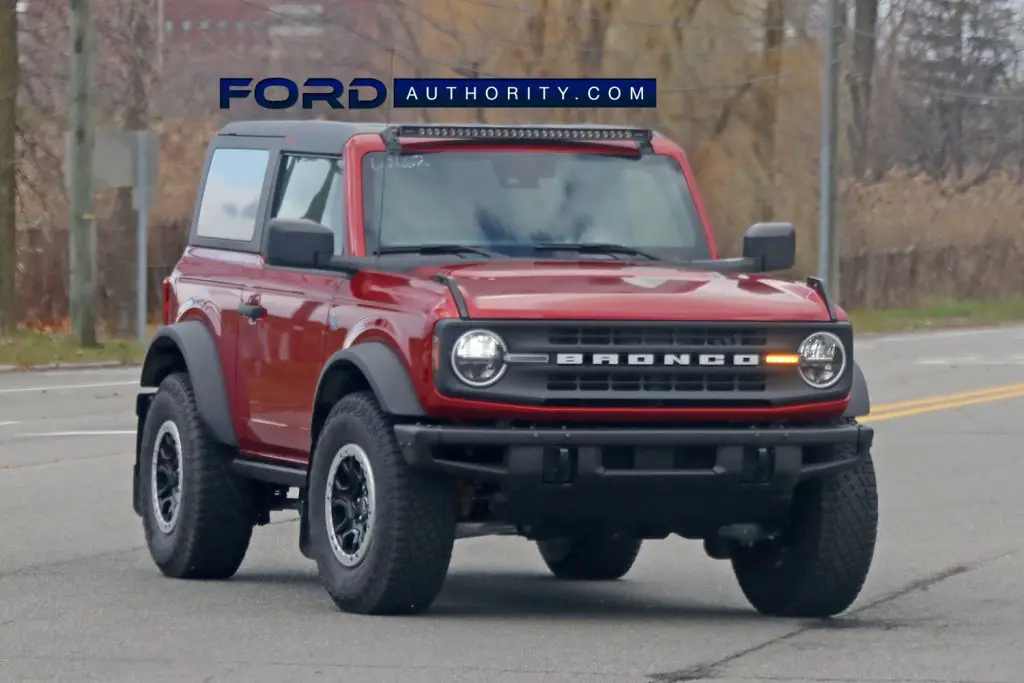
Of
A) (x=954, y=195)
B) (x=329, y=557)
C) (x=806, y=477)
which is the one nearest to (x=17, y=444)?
(x=329, y=557)

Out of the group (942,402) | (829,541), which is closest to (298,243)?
(829,541)

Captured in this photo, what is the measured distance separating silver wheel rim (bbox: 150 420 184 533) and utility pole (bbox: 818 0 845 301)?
101 feet

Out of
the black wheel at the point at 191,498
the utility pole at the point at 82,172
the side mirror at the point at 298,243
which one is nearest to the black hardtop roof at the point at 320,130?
the side mirror at the point at 298,243

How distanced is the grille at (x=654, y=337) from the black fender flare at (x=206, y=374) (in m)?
2.20

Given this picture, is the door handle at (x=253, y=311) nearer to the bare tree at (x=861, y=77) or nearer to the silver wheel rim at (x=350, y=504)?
the silver wheel rim at (x=350, y=504)

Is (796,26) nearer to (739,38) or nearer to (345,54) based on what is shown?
(739,38)

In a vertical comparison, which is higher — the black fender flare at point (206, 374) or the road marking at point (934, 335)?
the black fender flare at point (206, 374)

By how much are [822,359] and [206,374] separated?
2892mm

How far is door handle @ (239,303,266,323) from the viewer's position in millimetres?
9766

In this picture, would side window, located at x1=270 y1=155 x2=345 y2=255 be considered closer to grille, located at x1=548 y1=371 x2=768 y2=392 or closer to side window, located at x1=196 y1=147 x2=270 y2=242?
side window, located at x1=196 y1=147 x2=270 y2=242

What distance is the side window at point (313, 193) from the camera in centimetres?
967

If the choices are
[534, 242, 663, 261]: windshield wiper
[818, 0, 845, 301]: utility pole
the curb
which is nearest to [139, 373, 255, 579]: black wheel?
[534, 242, 663, 261]: windshield wiper

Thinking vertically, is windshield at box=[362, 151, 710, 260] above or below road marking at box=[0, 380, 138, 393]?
above

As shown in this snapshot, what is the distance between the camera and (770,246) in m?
9.77
